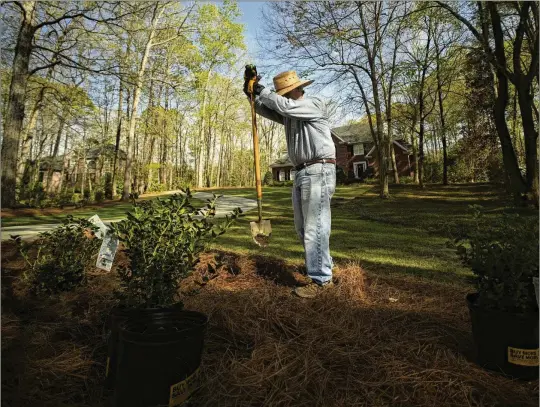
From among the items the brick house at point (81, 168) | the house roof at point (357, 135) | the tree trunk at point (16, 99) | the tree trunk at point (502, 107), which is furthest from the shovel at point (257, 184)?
the house roof at point (357, 135)

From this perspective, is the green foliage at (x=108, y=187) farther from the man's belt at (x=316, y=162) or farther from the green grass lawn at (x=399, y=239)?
the man's belt at (x=316, y=162)

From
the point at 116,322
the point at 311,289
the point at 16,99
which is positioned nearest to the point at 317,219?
the point at 311,289

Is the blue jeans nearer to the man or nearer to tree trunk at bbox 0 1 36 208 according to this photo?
the man

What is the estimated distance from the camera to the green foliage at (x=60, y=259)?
91.0 inches

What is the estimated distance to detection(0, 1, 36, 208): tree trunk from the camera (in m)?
2.25

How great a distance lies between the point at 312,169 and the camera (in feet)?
7.88

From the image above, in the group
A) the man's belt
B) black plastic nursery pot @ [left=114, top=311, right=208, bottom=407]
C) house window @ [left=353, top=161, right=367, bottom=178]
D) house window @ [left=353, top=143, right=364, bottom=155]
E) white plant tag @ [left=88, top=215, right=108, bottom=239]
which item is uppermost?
house window @ [left=353, top=143, right=364, bottom=155]

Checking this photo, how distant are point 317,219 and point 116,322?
148cm

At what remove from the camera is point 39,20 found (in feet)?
9.45

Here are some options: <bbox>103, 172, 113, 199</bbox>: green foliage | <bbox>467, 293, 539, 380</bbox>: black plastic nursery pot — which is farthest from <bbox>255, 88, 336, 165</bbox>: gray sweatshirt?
<bbox>103, 172, 113, 199</bbox>: green foliage

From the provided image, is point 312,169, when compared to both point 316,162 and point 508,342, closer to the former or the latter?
point 316,162

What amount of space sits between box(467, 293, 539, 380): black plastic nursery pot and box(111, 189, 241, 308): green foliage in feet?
4.30

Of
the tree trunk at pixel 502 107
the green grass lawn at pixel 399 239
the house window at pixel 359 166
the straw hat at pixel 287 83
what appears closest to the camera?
the straw hat at pixel 287 83

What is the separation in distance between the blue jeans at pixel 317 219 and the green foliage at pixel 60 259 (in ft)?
5.29
